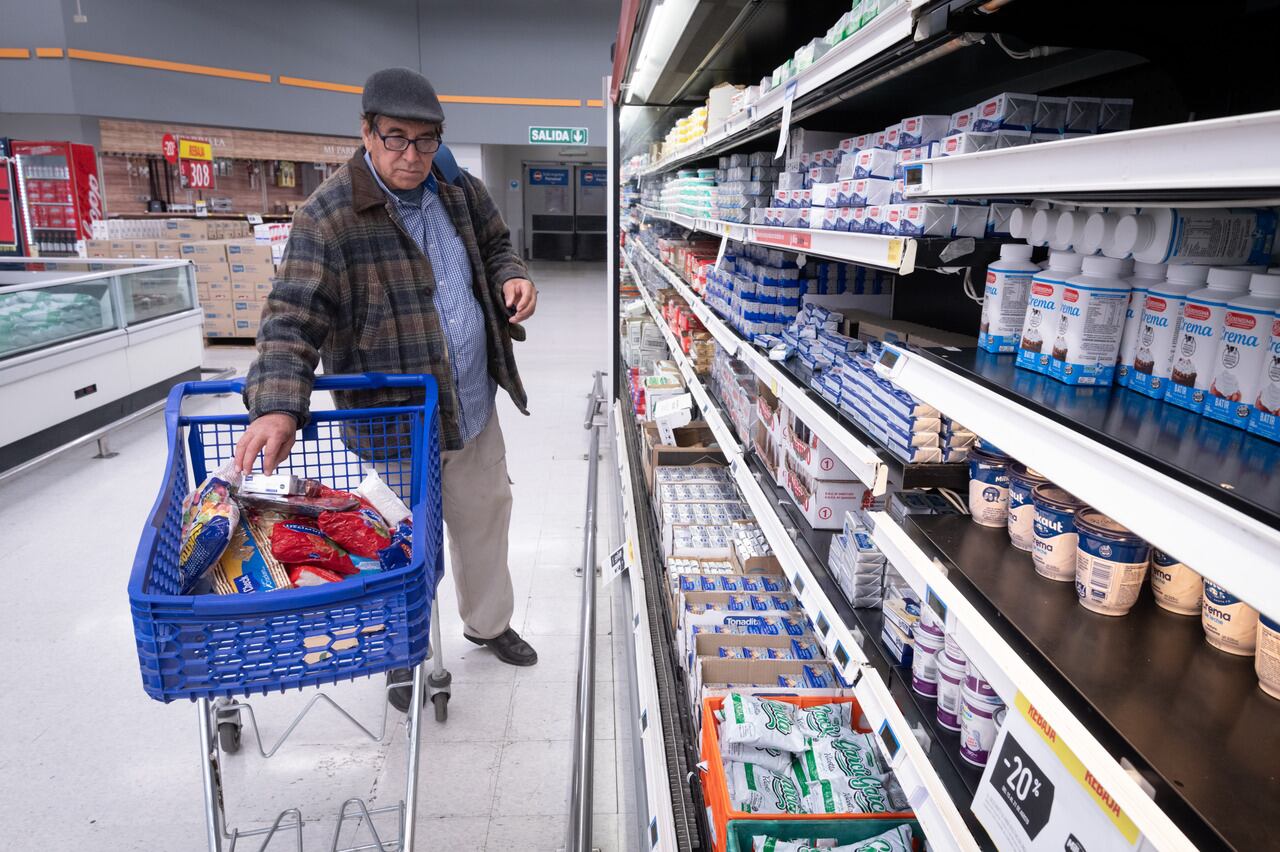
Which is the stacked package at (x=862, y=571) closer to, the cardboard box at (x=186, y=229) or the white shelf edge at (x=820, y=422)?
the white shelf edge at (x=820, y=422)

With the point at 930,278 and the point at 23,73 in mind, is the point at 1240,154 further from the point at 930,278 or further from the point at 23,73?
the point at 23,73

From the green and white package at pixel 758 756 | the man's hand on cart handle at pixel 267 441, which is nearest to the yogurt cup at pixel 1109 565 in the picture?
the green and white package at pixel 758 756

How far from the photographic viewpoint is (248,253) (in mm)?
8398

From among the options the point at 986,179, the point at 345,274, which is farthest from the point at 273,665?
the point at 986,179

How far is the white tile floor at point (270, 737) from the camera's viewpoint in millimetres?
2129

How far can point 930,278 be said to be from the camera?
2059 mm

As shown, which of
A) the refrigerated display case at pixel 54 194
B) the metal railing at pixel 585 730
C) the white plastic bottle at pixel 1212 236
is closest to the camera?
the white plastic bottle at pixel 1212 236

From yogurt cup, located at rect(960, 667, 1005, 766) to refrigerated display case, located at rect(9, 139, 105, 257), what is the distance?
12.0 meters

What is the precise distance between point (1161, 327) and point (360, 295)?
191 cm

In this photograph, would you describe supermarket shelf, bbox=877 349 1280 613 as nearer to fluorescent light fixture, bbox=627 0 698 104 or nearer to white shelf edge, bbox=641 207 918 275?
white shelf edge, bbox=641 207 918 275

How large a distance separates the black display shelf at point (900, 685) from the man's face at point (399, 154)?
1.33 m

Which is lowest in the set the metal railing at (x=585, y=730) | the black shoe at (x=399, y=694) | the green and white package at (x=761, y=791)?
the black shoe at (x=399, y=694)

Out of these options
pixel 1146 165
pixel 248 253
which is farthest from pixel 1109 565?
pixel 248 253

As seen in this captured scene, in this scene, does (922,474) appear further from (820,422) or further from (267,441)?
(267,441)
